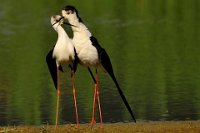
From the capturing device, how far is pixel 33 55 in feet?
101

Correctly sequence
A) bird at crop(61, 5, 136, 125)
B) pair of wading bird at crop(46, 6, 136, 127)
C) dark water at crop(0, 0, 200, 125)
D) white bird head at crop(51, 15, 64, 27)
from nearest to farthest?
1. pair of wading bird at crop(46, 6, 136, 127)
2. bird at crop(61, 5, 136, 125)
3. white bird head at crop(51, 15, 64, 27)
4. dark water at crop(0, 0, 200, 125)

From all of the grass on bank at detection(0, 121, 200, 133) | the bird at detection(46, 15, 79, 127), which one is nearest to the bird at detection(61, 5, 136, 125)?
the bird at detection(46, 15, 79, 127)

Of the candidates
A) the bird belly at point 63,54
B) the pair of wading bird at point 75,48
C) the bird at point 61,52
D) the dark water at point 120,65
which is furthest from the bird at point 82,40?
the dark water at point 120,65

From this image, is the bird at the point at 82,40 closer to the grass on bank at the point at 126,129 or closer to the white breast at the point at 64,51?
the white breast at the point at 64,51

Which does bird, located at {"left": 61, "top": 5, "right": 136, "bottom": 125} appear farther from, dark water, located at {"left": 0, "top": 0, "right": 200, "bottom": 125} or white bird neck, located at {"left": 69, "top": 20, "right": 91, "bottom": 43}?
dark water, located at {"left": 0, "top": 0, "right": 200, "bottom": 125}

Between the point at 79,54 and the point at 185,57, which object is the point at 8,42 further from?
the point at 79,54

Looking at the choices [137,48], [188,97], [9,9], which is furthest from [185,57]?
[9,9]

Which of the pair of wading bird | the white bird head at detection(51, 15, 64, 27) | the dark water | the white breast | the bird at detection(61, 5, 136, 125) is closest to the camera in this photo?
the white breast

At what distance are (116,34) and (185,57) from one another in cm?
937

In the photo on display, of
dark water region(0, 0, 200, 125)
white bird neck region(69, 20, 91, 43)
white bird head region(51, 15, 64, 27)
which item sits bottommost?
dark water region(0, 0, 200, 125)

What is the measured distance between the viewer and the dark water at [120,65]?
18938 mm

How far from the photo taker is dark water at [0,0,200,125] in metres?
18.9

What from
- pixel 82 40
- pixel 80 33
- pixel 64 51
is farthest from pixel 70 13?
pixel 64 51

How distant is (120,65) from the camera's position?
26469 millimetres
